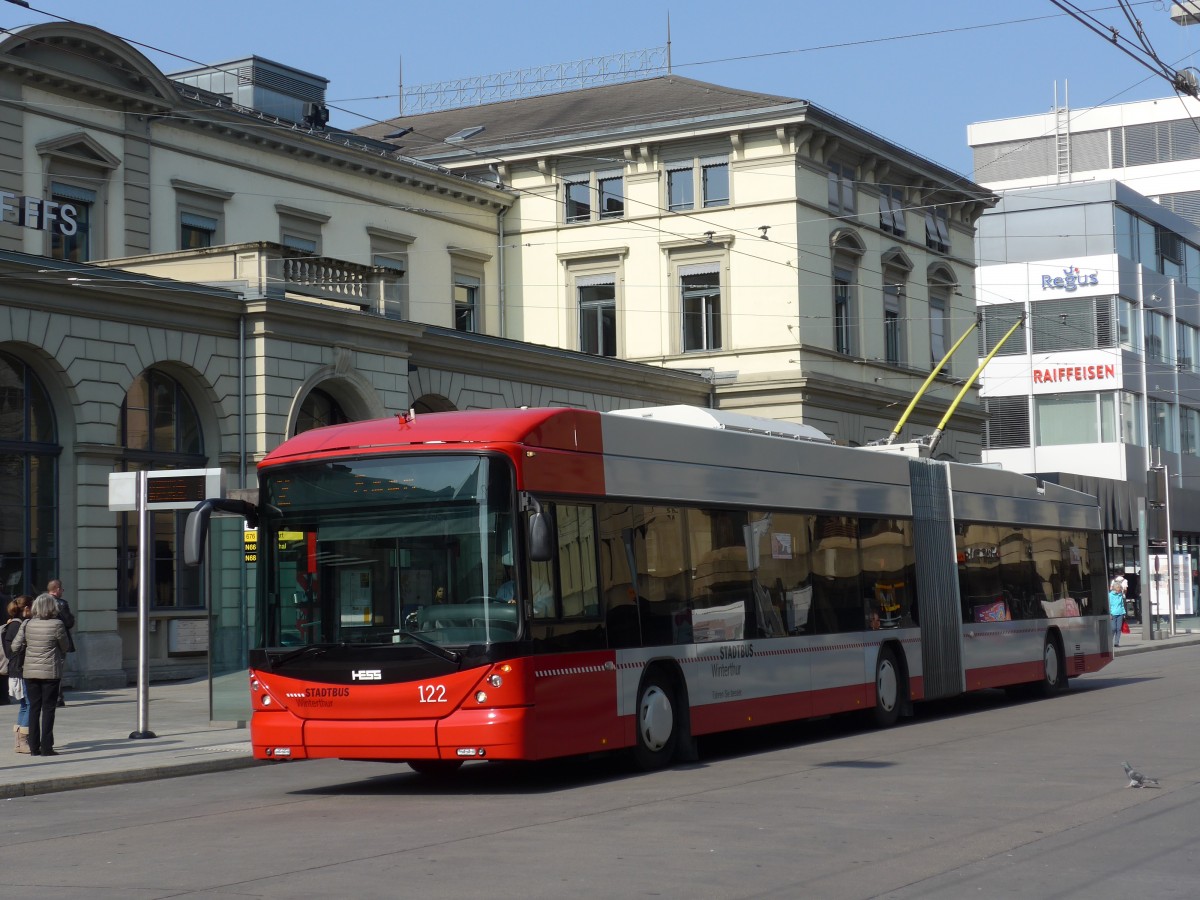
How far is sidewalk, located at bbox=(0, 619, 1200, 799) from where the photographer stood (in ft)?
50.9

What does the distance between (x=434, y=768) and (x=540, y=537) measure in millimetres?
3466

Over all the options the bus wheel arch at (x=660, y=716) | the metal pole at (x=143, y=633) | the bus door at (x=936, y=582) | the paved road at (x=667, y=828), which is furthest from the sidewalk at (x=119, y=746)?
the bus door at (x=936, y=582)

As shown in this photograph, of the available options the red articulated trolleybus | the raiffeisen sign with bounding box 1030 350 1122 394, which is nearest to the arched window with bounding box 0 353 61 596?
the red articulated trolleybus

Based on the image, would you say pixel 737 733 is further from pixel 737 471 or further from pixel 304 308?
pixel 304 308

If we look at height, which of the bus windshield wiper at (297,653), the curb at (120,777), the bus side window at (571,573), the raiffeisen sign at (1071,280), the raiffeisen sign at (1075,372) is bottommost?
the curb at (120,777)

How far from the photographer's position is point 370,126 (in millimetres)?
49969

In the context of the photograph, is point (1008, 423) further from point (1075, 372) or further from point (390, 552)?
point (390, 552)

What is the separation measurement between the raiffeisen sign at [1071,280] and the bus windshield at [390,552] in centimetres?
5165

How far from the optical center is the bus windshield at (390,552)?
13055 millimetres

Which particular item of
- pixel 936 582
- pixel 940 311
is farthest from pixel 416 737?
pixel 940 311

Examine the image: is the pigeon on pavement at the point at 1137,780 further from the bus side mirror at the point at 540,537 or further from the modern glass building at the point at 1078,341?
the modern glass building at the point at 1078,341

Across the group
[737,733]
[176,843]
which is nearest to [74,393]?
[737,733]

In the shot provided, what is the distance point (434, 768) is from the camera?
1526cm

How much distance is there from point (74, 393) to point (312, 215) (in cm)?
1228
